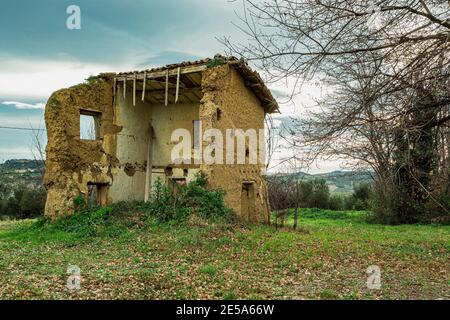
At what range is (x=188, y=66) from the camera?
52.8 feet

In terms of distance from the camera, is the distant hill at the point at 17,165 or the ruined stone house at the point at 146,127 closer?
the ruined stone house at the point at 146,127

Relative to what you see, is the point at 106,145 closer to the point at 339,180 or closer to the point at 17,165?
the point at 339,180

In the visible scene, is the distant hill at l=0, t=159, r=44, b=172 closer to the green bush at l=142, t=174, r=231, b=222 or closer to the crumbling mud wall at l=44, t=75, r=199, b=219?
the crumbling mud wall at l=44, t=75, r=199, b=219

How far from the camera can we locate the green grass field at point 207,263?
24.6 feet

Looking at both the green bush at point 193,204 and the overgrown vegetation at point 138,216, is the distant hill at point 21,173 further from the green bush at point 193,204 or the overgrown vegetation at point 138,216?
Answer: the green bush at point 193,204

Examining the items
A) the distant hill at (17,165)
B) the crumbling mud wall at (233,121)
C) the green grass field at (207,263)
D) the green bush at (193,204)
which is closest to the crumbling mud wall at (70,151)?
the green grass field at (207,263)

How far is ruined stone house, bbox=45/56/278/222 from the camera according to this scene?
51.3ft

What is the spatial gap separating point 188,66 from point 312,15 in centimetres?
905

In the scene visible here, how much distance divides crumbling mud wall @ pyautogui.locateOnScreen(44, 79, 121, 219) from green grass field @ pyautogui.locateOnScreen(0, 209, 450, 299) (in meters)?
1.45

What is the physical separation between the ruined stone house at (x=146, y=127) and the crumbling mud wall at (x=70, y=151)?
0.11ft

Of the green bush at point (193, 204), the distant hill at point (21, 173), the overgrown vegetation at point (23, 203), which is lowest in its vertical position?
the overgrown vegetation at point (23, 203)

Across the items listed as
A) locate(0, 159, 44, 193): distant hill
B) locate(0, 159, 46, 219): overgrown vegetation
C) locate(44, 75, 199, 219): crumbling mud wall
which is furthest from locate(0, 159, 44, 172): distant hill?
locate(44, 75, 199, 219): crumbling mud wall

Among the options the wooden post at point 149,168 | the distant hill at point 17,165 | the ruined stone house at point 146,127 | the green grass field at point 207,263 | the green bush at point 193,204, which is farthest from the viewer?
the distant hill at point 17,165
